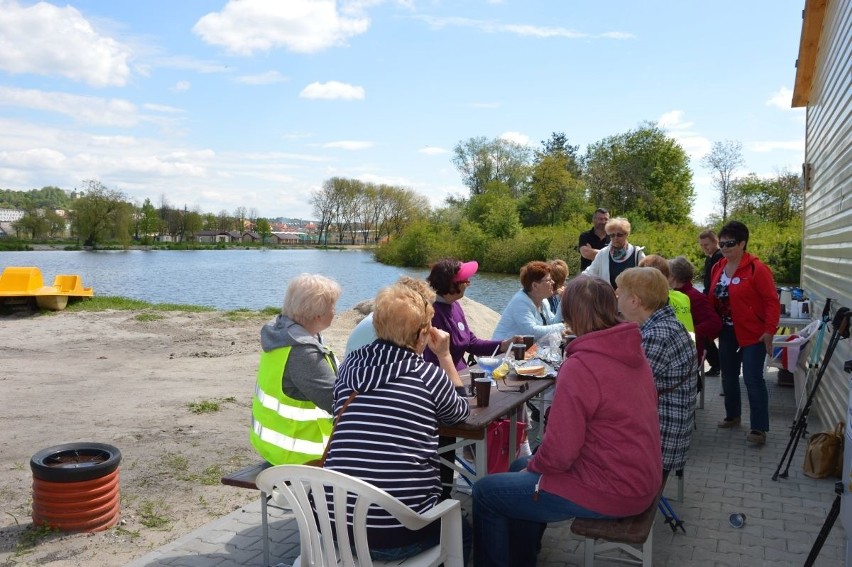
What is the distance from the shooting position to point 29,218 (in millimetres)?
90625

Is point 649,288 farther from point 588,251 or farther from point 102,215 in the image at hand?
point 102,215

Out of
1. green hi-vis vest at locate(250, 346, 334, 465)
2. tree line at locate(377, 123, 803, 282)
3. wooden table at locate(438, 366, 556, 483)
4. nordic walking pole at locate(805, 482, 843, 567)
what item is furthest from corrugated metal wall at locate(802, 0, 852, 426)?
tree line at locate(377, 123, 803, 282)

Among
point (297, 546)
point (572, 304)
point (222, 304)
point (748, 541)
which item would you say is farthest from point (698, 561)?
point (222, 304)

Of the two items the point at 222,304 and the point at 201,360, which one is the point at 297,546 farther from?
the point at 222,304

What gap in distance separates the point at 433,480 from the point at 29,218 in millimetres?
102760

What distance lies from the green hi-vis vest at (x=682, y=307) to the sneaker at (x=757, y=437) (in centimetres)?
101

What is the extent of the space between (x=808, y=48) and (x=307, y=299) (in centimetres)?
769

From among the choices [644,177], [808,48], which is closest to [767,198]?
[644,177]

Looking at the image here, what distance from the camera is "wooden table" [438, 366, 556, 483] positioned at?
9.86ft

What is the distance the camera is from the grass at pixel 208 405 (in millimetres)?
6797

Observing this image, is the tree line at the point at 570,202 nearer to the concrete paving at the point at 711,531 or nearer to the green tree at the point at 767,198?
the green tree at the point at 767,198

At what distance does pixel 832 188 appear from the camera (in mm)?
6418

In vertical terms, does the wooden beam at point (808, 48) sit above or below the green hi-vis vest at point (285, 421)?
above

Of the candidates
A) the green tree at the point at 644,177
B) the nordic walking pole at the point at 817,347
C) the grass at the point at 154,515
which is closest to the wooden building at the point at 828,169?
the nordic walking pole at the point at 817,347
